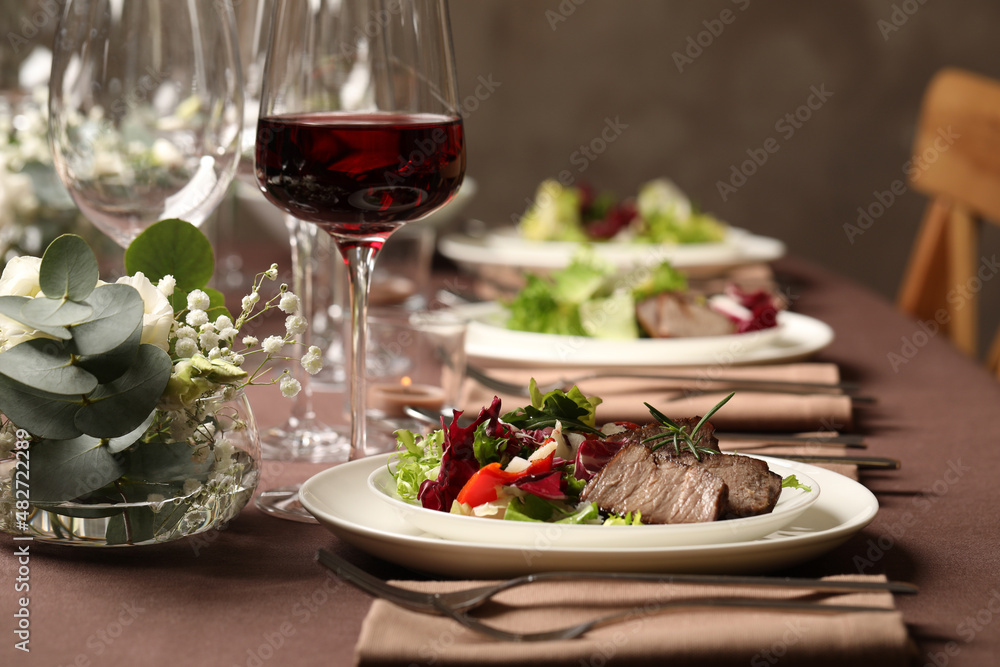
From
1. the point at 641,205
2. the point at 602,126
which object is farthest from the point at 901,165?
the point at 641,205

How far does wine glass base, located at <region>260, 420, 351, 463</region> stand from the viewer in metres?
1.15

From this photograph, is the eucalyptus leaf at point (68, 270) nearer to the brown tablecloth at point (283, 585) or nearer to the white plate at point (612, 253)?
the brown tablecloth at point (283, 585)

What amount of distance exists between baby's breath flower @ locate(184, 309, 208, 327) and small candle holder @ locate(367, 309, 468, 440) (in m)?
0.37

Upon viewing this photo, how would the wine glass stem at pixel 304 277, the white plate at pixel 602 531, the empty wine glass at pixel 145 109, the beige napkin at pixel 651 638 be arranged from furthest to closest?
the wine glass stem at pixel 304 277, the empty wine glass at pixel 145 109, the white plate at pixel 602 531, the beige napkin at pixel 651 638

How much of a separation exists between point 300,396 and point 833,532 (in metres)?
0.76

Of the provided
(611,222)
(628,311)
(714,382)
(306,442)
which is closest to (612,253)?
(611,222)

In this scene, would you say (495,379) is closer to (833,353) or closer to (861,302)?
(833,353)

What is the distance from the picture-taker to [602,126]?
17.8ft

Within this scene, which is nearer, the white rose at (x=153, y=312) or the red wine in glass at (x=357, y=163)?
the white rose at (x=153, y=312)

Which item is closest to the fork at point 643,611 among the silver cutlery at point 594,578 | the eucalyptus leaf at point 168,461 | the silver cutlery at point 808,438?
the silver cutlery at point 594,578

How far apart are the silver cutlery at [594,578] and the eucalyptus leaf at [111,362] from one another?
214 millimetres

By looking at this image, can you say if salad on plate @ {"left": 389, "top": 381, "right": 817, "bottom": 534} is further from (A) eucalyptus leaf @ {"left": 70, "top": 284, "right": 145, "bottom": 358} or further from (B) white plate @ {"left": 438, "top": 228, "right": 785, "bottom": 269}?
(B) white plate @ {"left": 438, "top": 228, "right": 785, "bottom": 269}

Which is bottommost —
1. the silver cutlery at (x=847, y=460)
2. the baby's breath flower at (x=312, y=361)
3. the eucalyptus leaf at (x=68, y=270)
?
the silver cutlery at (x=847, y=460)

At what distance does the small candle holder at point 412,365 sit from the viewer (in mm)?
1299
